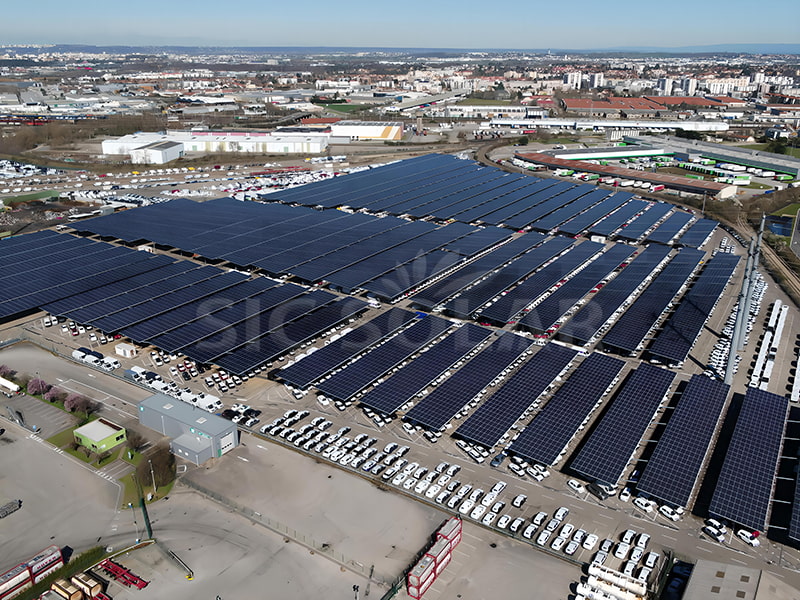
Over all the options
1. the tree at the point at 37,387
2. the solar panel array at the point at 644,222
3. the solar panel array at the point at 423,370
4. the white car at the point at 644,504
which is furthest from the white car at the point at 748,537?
the solar panel array at the point at 644,222

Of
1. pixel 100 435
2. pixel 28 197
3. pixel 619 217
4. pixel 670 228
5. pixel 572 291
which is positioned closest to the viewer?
pixel 100 435

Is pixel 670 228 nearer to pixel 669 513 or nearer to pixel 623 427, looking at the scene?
pixel 623 427

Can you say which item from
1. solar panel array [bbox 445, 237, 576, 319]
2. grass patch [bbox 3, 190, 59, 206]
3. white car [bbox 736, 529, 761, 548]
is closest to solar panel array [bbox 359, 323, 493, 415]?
solar panel array [bbox 445, 237, 576, 319]

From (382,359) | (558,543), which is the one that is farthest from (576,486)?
(382,359)

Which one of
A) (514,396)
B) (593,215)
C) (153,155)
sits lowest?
(514,396)

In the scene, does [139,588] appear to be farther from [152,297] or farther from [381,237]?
[381,237]

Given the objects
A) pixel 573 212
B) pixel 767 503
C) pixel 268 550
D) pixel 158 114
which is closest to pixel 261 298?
pixel 268 550

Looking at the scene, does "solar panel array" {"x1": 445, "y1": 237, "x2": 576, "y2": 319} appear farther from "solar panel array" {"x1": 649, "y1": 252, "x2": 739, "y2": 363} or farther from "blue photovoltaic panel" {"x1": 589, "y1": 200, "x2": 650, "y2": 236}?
"solar panel array" {"x1": 649, "y1": 252, "x2": 739, "y2": 363}
